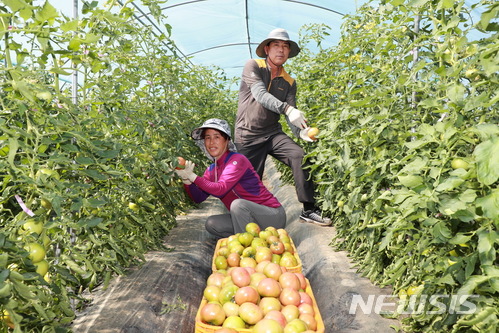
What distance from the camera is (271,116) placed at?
3.60 meters

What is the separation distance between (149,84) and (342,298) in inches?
76.0

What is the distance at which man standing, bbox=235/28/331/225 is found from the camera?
3.42 meters

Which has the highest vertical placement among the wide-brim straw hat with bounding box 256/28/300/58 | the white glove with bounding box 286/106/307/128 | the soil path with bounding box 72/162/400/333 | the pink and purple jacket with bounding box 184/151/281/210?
the wide-brim straw hat with bounding box 256/28/300/58

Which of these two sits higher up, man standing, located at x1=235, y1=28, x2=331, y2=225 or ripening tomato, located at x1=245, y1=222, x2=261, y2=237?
man standing, located at x1=235, y1=28, x2=331, y2=225

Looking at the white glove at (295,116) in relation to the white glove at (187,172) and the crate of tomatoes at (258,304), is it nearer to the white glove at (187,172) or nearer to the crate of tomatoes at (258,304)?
the white glove at (187,172)

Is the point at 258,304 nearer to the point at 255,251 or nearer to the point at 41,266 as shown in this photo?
the point at 255,251

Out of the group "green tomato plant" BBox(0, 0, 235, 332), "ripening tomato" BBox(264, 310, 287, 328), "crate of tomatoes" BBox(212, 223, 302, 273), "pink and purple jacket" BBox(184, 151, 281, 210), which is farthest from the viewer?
"pink and purple jacket" BBox(184, 151, 281, 210)

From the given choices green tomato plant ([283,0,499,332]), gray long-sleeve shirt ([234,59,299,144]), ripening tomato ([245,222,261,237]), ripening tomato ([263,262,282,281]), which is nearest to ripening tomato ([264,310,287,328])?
ripening tomato ([263,262,282,281])

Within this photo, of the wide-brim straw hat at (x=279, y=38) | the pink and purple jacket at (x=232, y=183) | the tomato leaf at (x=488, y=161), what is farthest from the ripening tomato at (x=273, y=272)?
the wide-brim straw hat at (x=279, y=38)

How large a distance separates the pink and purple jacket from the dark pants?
0.27 meters

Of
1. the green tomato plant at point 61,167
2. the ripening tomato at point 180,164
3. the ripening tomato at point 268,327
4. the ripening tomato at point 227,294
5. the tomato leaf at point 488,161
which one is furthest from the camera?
the ripening tomato at point 180,164

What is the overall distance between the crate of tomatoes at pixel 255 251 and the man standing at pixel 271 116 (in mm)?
667

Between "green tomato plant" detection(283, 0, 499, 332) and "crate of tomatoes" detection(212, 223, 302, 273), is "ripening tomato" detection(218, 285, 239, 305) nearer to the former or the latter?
"crate of tomatoes" detection(212, 223, 302, 273)
